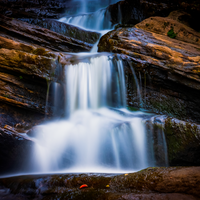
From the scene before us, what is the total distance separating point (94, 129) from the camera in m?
5.50

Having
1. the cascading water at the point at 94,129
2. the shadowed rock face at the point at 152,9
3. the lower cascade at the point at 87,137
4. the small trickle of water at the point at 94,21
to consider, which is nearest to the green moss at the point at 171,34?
the shadowed rock face at the point at 152,9

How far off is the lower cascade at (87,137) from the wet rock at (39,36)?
12.9ft

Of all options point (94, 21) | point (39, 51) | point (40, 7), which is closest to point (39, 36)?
point (39, 51)

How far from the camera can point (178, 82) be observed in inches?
289

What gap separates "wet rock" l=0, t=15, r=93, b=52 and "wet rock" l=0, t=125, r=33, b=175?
6.61m

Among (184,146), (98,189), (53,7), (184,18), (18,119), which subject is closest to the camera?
(98,189)

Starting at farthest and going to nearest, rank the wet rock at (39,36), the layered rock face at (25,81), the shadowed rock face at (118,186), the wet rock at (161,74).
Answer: the wet rock at (39,36) < the wet rock at (161,74) < the layered rock face at (25,81) < the shadowed rock face at (118,186)

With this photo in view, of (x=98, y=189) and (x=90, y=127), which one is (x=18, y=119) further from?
(x=98, y=189)

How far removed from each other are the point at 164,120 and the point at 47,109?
15.1 feet

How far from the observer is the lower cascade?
4.73 m

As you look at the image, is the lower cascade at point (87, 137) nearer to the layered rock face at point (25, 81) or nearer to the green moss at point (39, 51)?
the layered rock face at point (25, 81)

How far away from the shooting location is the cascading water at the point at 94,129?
4.75 meters

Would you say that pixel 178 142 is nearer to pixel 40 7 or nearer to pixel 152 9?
pixel 152 9

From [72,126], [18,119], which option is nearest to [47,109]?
[18,119]
